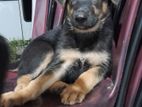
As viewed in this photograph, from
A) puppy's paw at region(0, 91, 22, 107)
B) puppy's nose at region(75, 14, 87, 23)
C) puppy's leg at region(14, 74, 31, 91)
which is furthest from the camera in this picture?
puppy's leg at region(14, 74, 31, 91)

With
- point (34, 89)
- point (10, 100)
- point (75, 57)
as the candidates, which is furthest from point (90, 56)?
point (10, 100)

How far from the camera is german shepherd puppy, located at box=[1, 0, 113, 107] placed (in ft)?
5.83

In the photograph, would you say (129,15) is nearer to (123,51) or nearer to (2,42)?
(123,51)

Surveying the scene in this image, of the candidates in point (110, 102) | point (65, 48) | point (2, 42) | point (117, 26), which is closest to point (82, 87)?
point (110, 102)

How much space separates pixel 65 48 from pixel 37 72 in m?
0.18

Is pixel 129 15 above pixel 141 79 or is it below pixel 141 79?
above

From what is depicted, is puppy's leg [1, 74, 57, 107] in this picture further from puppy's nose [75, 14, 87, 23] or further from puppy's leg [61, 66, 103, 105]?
puppy's nose [75, 14, 87, 23]

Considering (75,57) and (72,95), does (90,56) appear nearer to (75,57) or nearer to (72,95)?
(75,57)

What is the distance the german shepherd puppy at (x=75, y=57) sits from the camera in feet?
5.83

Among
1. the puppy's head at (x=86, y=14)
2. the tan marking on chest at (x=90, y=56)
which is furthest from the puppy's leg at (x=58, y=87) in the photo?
the puppy's head at (x=86, y=14)

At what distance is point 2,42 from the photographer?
2.66 feet

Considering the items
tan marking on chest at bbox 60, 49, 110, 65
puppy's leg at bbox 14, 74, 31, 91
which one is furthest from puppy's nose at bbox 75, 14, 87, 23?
puppy's leg at bbox 14, 74, 31, 91

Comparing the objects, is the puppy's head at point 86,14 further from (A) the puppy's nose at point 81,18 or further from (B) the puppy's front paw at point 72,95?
(B) the puppy's front paw at point 72,95

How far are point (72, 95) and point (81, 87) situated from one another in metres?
0.07
